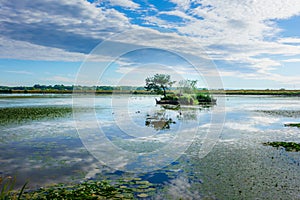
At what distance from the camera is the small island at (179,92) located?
55981mm

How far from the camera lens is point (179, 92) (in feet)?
194

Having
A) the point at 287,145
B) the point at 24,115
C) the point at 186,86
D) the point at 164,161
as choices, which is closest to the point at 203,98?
the point at 186,86

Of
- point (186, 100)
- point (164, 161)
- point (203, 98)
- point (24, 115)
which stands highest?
point (203, 98)

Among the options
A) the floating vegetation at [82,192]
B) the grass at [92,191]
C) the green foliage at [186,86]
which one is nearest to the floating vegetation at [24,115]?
the grass at [92,191]

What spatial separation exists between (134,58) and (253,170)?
15959 mm

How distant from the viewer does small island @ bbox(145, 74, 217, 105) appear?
55981 millimetres

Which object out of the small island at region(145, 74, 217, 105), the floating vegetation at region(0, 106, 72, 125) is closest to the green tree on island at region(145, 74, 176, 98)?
the small island at region(145, 74, 217, 105)

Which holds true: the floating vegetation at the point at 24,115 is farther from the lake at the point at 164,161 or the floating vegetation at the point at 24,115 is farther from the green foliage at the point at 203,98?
the green foliage at the point at 203,98

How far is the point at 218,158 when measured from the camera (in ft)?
41.6

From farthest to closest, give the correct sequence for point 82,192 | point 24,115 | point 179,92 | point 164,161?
point 179,92 → point 24,115 → point 164,161 → point 82,192

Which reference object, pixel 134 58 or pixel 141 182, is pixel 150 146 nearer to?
pixel 141 182

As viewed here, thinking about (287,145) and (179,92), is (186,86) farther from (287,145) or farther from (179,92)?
(287,145)

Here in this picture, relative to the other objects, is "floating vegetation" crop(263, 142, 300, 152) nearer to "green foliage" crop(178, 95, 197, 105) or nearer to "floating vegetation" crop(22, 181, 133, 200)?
"floating vegetation" crop(22, 181, 133, 200)

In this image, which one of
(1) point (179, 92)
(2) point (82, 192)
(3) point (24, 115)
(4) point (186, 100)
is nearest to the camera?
(2) point (82, 192)
